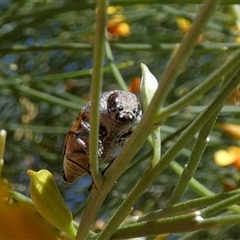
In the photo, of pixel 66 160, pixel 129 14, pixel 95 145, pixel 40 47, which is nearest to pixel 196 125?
pixel 95 145

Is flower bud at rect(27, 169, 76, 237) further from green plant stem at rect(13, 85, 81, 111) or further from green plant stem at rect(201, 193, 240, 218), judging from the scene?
green plant stem at rect(13, 85, 81, 111)

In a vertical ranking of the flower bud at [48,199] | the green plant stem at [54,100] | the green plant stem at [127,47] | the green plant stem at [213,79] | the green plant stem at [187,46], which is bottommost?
the green plant stem at [54,100]

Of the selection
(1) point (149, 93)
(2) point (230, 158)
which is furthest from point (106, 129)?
(2) point (230, 158)

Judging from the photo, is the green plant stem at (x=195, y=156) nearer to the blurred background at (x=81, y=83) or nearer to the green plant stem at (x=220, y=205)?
the green plant stem at (x=220, y=205)

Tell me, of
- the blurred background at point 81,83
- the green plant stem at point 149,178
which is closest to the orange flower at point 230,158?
the blurred background at point 81,83

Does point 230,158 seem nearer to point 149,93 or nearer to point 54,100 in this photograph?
point 54,100

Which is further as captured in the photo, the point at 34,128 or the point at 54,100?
the point at 34,128

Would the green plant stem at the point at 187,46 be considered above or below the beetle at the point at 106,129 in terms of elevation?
above
